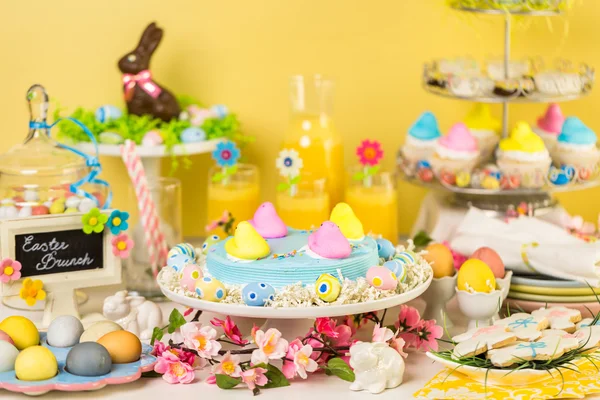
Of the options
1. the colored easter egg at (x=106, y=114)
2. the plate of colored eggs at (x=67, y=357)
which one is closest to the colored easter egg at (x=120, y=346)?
the plate of colored eggs at (x=67, y=357)

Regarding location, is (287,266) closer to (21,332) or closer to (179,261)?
(179,261)

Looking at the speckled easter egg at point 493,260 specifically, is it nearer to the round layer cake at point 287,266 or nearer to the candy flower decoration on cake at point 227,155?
the round layer cake at point 287,266

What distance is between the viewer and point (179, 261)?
4.71 ft

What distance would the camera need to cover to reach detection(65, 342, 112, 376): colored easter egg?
1.27 metres

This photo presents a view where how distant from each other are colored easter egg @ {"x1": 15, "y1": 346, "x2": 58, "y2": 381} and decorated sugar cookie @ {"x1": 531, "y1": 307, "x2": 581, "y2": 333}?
2.22ft

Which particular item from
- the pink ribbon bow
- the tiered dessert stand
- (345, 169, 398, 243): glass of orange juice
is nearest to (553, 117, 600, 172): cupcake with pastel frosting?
the tiered dessert stand

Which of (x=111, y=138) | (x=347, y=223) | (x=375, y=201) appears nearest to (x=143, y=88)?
(x=111, y=138)

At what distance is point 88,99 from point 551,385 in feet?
4.05

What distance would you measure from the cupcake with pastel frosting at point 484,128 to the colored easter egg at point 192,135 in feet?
1.67

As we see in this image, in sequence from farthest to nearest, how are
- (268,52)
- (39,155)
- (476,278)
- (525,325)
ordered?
(268,52) < (39,155) < (476,278) < (525,325)

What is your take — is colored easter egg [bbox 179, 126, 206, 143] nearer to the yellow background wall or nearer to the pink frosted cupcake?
the yellow background wall

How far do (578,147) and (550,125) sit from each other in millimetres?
141

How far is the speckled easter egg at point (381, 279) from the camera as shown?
4.42 feet

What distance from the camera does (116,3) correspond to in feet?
6.77
